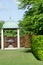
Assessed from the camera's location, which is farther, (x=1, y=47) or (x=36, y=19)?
(x=1, y=47)

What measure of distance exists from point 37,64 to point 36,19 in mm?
9223

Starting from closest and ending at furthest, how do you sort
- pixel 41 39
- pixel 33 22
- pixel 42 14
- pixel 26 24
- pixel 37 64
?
1. pixel 37 64
2. pixel 41 39
3. pixel 42 14
4. pixel 33 22
5. pixel 26 24

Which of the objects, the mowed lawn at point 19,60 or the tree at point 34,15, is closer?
the mowed lawn at point 19,60

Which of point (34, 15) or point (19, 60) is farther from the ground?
point (34, 15)

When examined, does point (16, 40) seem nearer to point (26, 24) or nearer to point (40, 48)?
point (26, 24)

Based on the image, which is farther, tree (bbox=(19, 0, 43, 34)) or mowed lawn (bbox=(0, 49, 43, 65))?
tree (bbox=(19, 0, 43, 34))

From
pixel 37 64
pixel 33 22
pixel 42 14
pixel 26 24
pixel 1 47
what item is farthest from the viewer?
pixel 1 47

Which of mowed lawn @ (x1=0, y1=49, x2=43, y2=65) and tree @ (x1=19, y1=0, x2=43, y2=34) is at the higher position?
tree @ (x1=19, y1=0, x2=43, y2=34)

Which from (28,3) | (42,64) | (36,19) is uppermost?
(28,3)

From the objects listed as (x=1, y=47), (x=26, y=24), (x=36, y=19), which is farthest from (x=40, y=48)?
(x=1, y=47)

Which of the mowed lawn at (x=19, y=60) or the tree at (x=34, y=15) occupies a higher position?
the tree at (x=34, y=15)

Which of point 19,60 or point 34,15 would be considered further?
point 34,15

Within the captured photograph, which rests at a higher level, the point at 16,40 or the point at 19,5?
the point at 19,5

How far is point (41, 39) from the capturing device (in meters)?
20.9
